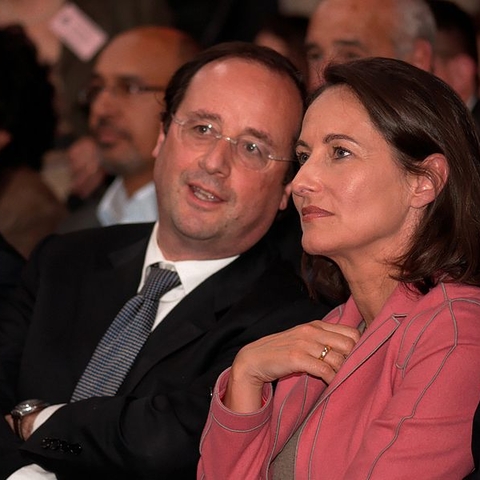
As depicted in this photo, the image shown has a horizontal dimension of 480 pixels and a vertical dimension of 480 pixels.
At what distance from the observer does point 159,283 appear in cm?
332

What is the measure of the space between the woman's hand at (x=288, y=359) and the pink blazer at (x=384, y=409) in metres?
0.03

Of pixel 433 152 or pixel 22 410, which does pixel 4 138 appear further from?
pixel 433 152

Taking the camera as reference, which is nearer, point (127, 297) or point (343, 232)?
point (343, 232)

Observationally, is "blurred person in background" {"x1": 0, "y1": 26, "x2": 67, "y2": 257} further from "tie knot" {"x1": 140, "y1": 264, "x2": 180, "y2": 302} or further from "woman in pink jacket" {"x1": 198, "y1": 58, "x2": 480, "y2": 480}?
"woman in pink jacket" {"x1": 198, "y1": 58, "x2": 480, "y2": 480}

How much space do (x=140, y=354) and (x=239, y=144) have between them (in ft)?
2.25

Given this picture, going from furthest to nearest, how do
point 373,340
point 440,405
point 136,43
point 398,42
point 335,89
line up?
point 136,43
point 398,42
point 335,89
point 373,340
point 440,405

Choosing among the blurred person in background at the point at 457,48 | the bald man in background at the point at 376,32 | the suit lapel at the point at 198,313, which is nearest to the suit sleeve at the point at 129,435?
the suit lapel at the point at 198,313

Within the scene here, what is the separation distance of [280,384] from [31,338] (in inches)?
34.6

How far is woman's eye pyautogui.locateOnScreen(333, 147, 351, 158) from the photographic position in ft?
8.80

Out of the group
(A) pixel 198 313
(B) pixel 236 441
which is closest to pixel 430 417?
(B) pixel 236 441

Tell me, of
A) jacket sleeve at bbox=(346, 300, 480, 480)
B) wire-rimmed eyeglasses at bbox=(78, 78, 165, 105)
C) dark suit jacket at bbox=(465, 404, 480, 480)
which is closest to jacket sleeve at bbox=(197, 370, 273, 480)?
jacket sleeve at bbox=(346, 300, 480, 480)

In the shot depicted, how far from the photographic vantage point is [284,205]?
11.4 feet

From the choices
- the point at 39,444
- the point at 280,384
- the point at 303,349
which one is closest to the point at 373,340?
the point at 303,349

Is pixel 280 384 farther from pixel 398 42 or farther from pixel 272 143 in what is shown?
pixel 398 42
